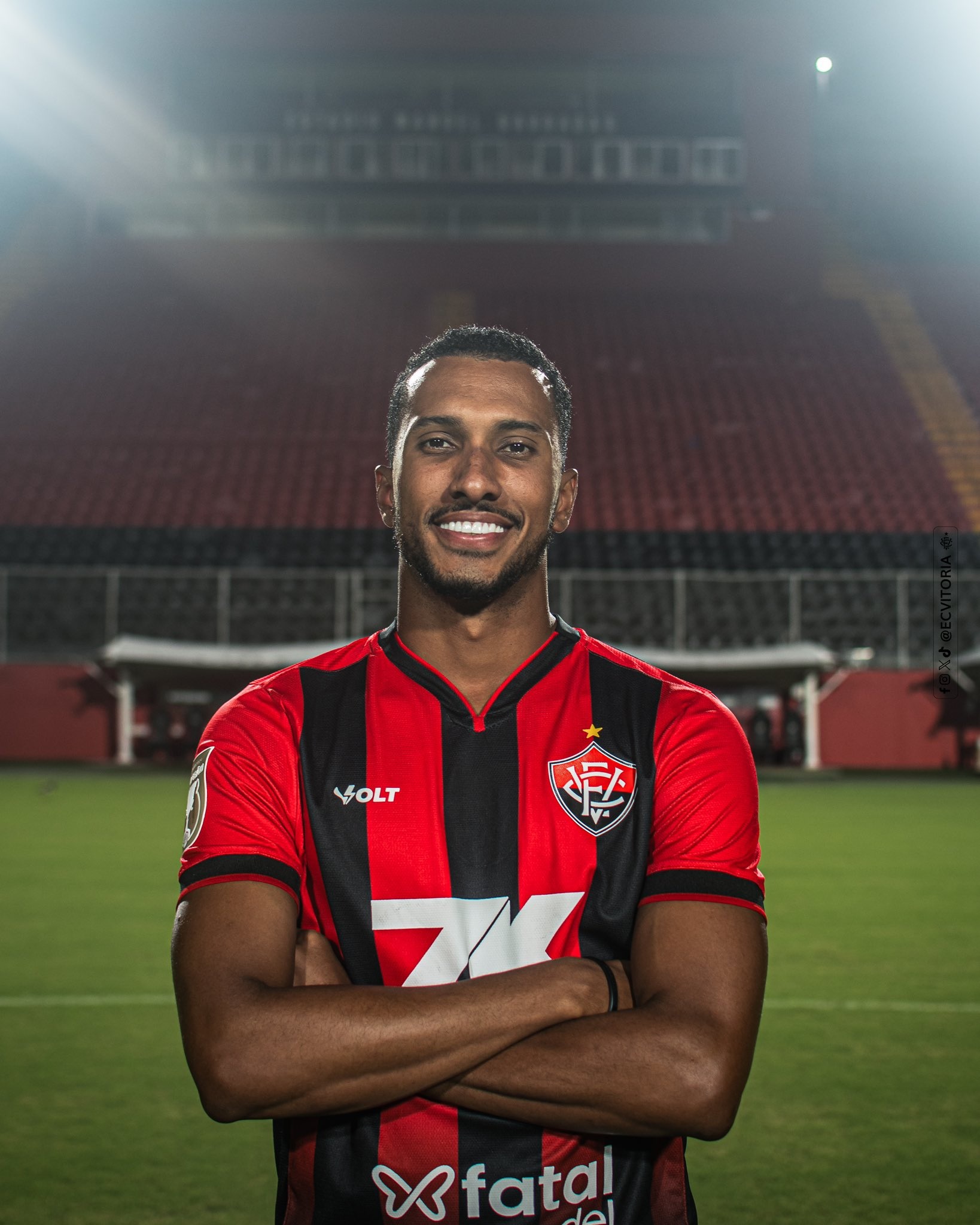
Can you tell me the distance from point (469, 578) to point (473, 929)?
0.53 metres

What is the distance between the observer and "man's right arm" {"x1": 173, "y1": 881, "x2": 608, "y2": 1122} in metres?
1.60

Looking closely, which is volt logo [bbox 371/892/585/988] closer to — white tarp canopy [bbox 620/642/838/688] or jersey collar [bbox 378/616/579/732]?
jersey collar [bbox 378/616/579/732]

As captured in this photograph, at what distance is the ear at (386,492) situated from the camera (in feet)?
6.89

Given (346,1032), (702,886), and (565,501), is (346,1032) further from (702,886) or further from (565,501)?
(565,501)

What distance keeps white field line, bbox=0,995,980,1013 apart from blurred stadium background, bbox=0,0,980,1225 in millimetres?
3949

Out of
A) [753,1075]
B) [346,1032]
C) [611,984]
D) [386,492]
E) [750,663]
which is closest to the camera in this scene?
[346,1032]

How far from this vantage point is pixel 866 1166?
299 cm

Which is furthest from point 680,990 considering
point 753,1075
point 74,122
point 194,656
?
point 74,122

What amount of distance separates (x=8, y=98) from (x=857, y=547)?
16.2m

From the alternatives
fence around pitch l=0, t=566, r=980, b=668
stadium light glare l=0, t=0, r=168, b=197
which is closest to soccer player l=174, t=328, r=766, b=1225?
fence around pitch l=0, t=566, r=980, b=668

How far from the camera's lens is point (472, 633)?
203cm

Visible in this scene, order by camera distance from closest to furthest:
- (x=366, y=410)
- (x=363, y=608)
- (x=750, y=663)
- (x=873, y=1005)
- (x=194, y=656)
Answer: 1. (x=873, y=1005)
2. (x=750, y=663)
3. (x=194, y=656)
4. (x=363, y=608)
5. (x=366, y=410)

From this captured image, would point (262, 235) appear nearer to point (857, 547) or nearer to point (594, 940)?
point (857, 547)

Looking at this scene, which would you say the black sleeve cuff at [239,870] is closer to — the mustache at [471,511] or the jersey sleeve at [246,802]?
the jersey sleeve at [246,802]
